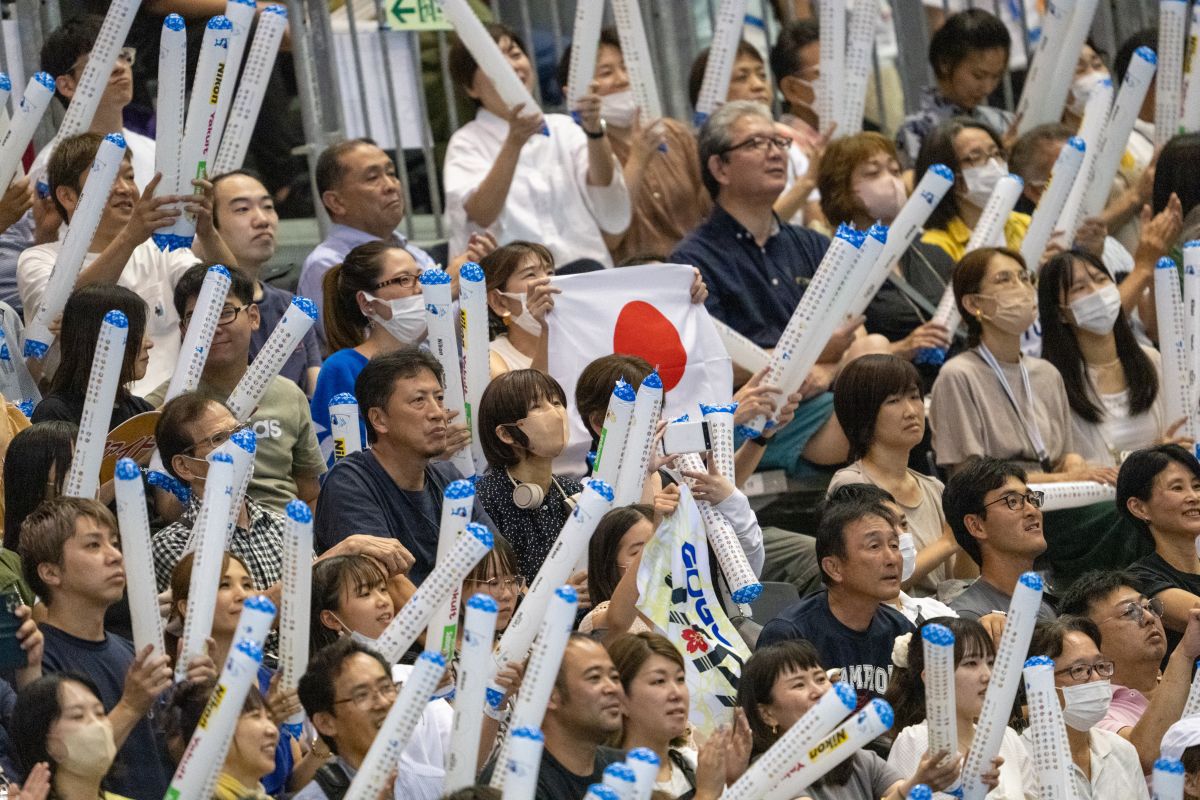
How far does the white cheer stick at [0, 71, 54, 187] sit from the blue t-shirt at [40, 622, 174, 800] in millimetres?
1836

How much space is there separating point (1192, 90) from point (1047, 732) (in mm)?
4897

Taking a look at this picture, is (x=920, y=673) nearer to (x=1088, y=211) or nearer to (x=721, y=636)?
(x=721, y=636)

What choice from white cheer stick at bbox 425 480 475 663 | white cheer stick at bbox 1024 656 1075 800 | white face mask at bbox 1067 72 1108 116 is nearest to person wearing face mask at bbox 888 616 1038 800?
white cheer stick at bbox 1024 656 1075 800

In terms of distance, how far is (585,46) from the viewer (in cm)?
862

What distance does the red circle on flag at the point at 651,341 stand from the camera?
7.73m

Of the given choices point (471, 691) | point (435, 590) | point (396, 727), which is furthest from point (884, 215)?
point (396, 727)

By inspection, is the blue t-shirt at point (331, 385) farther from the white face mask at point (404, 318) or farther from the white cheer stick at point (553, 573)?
the white cheer stick at point (553, 573)

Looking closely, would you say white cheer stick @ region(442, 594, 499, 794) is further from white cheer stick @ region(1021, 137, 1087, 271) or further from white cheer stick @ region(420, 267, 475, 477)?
white cheer stick @ region(1021, 137, 1087, 271)

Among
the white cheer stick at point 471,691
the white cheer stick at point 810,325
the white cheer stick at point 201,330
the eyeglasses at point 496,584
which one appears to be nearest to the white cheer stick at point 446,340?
the white cheer stick at point 201,330

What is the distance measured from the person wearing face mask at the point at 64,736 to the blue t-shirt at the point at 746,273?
3.72m

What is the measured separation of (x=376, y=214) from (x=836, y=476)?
5.97 ft

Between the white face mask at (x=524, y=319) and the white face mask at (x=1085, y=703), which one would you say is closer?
the white face mask at (x=1085, y=703)

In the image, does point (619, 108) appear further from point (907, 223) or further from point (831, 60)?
point (907, 223)

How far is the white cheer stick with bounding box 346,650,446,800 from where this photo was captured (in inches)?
193
